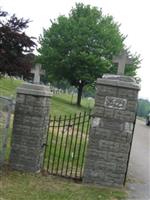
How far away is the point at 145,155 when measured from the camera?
48.7 ft

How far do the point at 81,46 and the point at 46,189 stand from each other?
31494 millimetres

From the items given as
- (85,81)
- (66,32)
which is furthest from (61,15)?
(85,81)

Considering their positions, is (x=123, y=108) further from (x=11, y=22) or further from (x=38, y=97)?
(x=11, y=22)

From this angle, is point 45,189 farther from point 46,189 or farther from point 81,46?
point 81,46

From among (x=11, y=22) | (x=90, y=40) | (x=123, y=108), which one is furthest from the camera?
(x=90, y=40)

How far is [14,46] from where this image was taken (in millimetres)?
22594

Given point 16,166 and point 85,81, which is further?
point 85,81

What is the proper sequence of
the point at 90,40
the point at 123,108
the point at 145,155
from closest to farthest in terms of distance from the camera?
the point at 123,108, the point at 145,155, the point at 90,40

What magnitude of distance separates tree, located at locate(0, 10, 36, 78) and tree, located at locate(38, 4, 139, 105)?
15541mm

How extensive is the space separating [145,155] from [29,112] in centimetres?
674

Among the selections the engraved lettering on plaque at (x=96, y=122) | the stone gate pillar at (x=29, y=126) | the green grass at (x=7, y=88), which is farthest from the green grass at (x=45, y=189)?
the green grass at (x=7, y=88)

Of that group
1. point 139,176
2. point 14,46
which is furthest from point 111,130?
point 14,46

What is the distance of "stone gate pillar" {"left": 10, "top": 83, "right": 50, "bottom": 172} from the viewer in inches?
360

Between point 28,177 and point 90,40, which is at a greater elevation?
point 90,40
